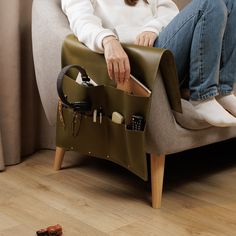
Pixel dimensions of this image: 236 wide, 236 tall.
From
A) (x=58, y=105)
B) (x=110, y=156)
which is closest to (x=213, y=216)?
(x=110, y=156)

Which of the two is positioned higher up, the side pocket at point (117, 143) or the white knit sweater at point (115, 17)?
the white knit sweater at point (115, 17)

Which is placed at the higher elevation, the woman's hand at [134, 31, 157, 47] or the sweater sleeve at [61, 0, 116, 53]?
the sweater sleeve at [61, 0, 116, 53]

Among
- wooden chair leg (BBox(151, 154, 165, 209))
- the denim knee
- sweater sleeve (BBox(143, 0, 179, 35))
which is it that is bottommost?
wooden chair leg (BBox(151, 154, 165, 209))

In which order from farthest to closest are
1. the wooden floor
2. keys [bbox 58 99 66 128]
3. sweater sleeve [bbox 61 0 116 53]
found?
keys [bbox 58 99 66 128] → sweater sleeve [bbox 61 0 116 53] → the wooden floor

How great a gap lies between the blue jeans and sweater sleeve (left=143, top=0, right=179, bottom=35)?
0.13 metres

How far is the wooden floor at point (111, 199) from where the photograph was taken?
140cm

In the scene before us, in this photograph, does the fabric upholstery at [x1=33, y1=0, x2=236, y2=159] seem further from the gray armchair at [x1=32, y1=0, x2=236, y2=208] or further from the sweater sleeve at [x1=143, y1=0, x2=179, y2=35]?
the sweater sleeve at [x1=143, y1=0, x2=179, y2=35]

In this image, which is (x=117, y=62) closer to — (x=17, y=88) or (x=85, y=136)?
(x=85, y=136)

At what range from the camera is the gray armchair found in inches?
58.4

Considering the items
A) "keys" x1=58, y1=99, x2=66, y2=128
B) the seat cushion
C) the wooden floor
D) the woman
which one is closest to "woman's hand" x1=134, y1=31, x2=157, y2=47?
the woman

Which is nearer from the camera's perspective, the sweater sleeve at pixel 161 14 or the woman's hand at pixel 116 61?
the woman's hand at pixel 116 61

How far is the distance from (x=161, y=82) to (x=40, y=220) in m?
0.54

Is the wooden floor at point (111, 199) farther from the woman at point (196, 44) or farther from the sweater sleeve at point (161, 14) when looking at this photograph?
the sweater sleeve at point (161, 14)

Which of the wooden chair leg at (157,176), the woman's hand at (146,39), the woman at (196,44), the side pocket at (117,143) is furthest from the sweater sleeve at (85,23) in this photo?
the wooden chair leg at (157,176)
